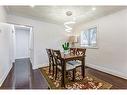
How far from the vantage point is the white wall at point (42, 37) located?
460cm

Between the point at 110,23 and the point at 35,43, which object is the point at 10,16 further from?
the point at 110,23

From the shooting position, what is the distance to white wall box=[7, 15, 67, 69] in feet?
15.1

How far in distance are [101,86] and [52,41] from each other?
321 centimetres

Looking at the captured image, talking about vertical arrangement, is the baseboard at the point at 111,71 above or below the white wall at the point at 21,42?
below

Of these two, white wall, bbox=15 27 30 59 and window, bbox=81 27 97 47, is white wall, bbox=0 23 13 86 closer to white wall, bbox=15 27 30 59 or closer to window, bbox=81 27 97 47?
window, bbox=81 27 97 47

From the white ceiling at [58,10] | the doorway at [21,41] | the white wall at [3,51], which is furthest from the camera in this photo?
the doorway at [21,41]

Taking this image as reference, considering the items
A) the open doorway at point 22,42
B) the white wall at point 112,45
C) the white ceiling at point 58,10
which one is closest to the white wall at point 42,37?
the white ceiling at point 58,10

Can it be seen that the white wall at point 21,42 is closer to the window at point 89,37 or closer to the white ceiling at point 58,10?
the white ceiling at point 58,10

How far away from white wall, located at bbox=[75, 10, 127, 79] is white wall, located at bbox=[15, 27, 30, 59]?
15.6 ft

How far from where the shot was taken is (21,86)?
2.74m

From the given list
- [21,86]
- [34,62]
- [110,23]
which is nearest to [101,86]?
[21,86]

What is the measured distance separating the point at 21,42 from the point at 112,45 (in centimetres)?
569

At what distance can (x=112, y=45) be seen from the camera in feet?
12.3

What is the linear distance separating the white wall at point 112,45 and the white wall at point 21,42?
477 centimetres
